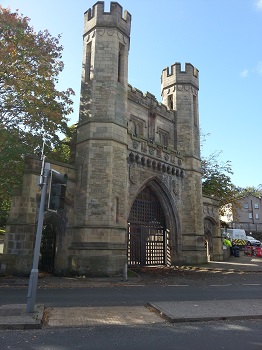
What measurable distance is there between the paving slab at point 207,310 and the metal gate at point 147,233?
12.0 m

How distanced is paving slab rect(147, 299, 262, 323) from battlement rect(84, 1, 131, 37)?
1615 centimetres

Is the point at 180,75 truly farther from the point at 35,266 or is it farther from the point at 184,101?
the point at 35,266

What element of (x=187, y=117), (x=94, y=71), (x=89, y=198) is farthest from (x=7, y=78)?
(x=187, y=117)

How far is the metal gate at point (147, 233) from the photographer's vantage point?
20.1 m

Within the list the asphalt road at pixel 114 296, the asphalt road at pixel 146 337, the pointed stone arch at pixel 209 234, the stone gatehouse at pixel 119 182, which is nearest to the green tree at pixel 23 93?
the stone gatehouse at pixel 119 182

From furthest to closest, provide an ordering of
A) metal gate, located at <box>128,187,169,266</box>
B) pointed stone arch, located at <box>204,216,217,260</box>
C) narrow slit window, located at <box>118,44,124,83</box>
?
pointed stone arch, located at <box>204,216,217,260</box> → metal gate, located at <box>128,187,169,266</box> → narrow slit window, located at <box>118,44,124,83</box>

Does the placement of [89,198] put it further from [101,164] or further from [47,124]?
[47,124]

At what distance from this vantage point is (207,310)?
6953 mm

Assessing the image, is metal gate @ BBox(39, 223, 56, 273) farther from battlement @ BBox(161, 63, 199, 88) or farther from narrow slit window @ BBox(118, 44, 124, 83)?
battlement @ BBox(161, 63, 199, 88)

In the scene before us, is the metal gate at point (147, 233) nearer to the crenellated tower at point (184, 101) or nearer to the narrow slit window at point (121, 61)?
the crenellated tower at point (184, 101)

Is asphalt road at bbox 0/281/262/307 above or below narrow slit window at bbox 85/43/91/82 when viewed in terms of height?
below

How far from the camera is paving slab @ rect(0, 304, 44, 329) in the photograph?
547 centimetres

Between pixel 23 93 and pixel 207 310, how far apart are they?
486 inches

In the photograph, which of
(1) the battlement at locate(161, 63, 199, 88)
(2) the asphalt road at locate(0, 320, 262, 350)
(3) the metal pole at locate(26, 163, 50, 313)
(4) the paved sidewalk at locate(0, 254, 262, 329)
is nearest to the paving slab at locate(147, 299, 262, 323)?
(4) the paved sidewalk at locate(0, 254, 262, 329)
